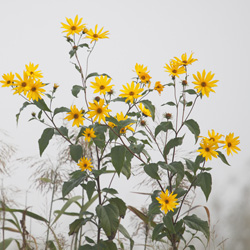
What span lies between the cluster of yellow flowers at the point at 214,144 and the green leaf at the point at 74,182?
0.44 m

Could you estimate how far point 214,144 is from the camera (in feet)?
3.77


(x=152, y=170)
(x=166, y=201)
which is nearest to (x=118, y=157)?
(x=152, y=170)

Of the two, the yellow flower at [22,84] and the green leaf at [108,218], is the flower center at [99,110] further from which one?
Answer: the green leaf at [108,218]

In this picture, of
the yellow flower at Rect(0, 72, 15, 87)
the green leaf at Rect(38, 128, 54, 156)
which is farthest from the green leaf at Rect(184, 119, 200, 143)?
the yellow flower at Rect(0, 72, 15, 87)

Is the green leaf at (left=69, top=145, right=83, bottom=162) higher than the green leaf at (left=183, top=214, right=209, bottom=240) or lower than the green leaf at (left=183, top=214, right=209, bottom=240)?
higher

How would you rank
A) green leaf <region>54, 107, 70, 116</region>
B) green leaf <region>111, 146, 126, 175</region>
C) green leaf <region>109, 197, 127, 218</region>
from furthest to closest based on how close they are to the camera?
green leaf <region>109, 197, 127, 218</region>, green leaf <region>54, 107, 70, 116</region>, green leaf <region>111, 146, 126, 175</region>

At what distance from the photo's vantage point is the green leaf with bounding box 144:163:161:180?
1204mm

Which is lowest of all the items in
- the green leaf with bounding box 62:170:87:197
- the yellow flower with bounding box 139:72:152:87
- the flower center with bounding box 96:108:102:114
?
the green leaf with bounding box 62:170:87:197

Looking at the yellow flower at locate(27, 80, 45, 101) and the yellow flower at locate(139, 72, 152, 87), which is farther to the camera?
the yellow flower at locate(139, 72, 152, 87)

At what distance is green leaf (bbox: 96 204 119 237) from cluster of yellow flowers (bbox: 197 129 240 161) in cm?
38

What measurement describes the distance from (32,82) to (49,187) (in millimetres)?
899

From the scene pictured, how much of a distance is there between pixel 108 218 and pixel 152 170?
24cm

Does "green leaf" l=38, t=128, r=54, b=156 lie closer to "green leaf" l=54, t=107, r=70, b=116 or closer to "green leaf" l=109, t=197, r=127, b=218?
"green leaf" l=54, t=107, r=70, b=116

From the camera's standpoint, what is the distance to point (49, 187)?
75.9 inches
